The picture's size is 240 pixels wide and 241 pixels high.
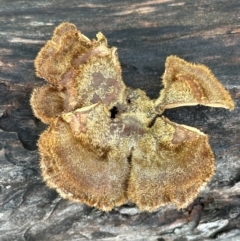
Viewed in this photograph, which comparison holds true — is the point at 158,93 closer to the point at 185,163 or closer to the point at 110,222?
the point at 185,163

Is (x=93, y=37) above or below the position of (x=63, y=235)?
above

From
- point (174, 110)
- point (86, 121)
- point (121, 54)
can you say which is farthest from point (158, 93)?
point (86, 121)

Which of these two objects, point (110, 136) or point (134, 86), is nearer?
point (110, 136)

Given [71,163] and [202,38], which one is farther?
[202,38]

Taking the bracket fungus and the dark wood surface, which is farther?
the dark wood surface

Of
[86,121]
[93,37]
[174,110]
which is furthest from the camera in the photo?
[93,37]

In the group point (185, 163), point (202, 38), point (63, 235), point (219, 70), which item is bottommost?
point (63, 235)
